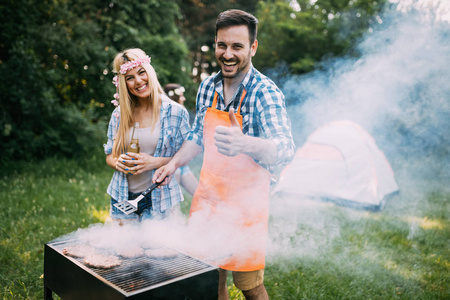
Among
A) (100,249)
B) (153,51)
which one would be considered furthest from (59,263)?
(153,51)

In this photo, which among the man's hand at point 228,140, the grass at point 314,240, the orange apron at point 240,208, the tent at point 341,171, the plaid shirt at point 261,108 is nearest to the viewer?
the man's hand at point 228,140

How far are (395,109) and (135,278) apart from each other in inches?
252

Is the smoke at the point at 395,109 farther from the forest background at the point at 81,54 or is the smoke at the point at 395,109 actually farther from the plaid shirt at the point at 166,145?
the forest background at the point at 81,54

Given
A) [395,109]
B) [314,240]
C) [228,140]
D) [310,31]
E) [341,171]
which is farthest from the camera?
[310,31]

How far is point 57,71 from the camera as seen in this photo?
845 cm

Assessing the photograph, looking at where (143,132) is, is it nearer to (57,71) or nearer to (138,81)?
(138,81)

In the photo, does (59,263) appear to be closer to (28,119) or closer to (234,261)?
(234,261)

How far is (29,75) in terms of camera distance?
25.0 feet

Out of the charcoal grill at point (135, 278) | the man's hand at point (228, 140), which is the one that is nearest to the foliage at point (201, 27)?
the charcoal grill at point (135, 278)

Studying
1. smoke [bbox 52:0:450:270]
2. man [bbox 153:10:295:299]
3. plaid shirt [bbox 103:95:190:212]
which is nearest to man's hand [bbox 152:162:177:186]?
man [bbox 153:10:295:299]

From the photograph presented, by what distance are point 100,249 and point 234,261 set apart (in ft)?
2.71

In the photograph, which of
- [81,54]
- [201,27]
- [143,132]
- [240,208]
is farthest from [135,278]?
[201,27]

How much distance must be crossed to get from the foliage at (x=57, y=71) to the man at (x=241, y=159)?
21.8ft

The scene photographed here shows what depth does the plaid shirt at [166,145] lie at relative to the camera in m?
2.63
